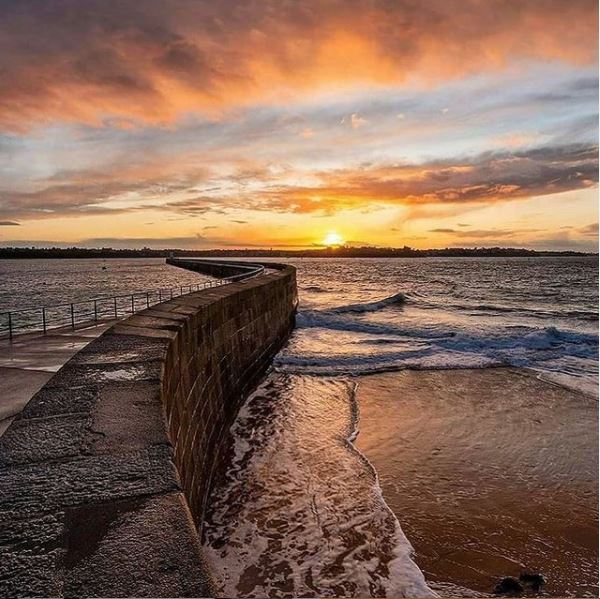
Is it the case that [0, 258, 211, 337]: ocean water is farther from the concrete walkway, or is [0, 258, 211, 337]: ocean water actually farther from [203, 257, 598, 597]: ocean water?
[203, 257, 598, 597]: ocean water

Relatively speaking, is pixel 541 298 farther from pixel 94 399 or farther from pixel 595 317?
pixel 94 399

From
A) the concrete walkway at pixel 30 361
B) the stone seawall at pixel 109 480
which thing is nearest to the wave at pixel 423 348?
the concrete walkway at pixel 30 361

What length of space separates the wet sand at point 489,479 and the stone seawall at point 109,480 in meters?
2.42

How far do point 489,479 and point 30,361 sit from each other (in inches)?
283

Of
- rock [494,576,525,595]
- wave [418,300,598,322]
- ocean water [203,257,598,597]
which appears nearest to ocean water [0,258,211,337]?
ocean water [203,257,598,597]

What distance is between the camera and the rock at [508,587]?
12.9ft

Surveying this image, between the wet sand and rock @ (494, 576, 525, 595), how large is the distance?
74 mm

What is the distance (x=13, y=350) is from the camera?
921cm

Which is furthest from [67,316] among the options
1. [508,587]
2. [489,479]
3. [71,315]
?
[508,587]

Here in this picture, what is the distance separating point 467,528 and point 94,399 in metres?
3.89

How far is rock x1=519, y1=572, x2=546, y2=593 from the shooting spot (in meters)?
4.04

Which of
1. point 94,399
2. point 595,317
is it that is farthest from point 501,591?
point 595,317

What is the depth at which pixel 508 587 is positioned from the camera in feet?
13.1

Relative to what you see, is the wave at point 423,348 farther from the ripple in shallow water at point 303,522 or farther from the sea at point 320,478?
the ripple in shallow water at point 303,522
